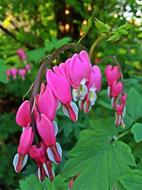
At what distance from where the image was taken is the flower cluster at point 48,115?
997 mm

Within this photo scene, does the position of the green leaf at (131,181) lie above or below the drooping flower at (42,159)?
below

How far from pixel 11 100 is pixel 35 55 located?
726mm

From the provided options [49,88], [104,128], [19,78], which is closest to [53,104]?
[49,88]

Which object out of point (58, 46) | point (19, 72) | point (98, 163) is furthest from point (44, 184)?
point (19, 72)

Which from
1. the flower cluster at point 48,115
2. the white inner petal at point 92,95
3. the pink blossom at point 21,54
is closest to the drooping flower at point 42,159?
the flower cluster at point 48,115

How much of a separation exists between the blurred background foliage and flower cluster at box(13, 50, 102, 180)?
49 cm

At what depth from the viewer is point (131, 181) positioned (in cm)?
121

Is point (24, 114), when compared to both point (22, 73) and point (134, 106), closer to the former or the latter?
point (134, 106)

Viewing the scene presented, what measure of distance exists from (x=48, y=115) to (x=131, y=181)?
0.36 metres

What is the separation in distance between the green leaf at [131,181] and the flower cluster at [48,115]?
0.27 metres

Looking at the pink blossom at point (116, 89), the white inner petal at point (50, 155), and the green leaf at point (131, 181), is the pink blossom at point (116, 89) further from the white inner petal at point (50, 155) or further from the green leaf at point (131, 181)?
the white inner petal at point (50, 155)

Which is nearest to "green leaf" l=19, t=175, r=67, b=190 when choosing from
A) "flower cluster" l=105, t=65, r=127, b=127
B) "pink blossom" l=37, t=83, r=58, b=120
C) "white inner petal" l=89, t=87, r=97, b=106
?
"flower cluster" l=105, t=65, r=127, b=127

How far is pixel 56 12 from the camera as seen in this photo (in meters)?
3.20

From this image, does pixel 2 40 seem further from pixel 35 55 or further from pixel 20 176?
pixel 20 176
